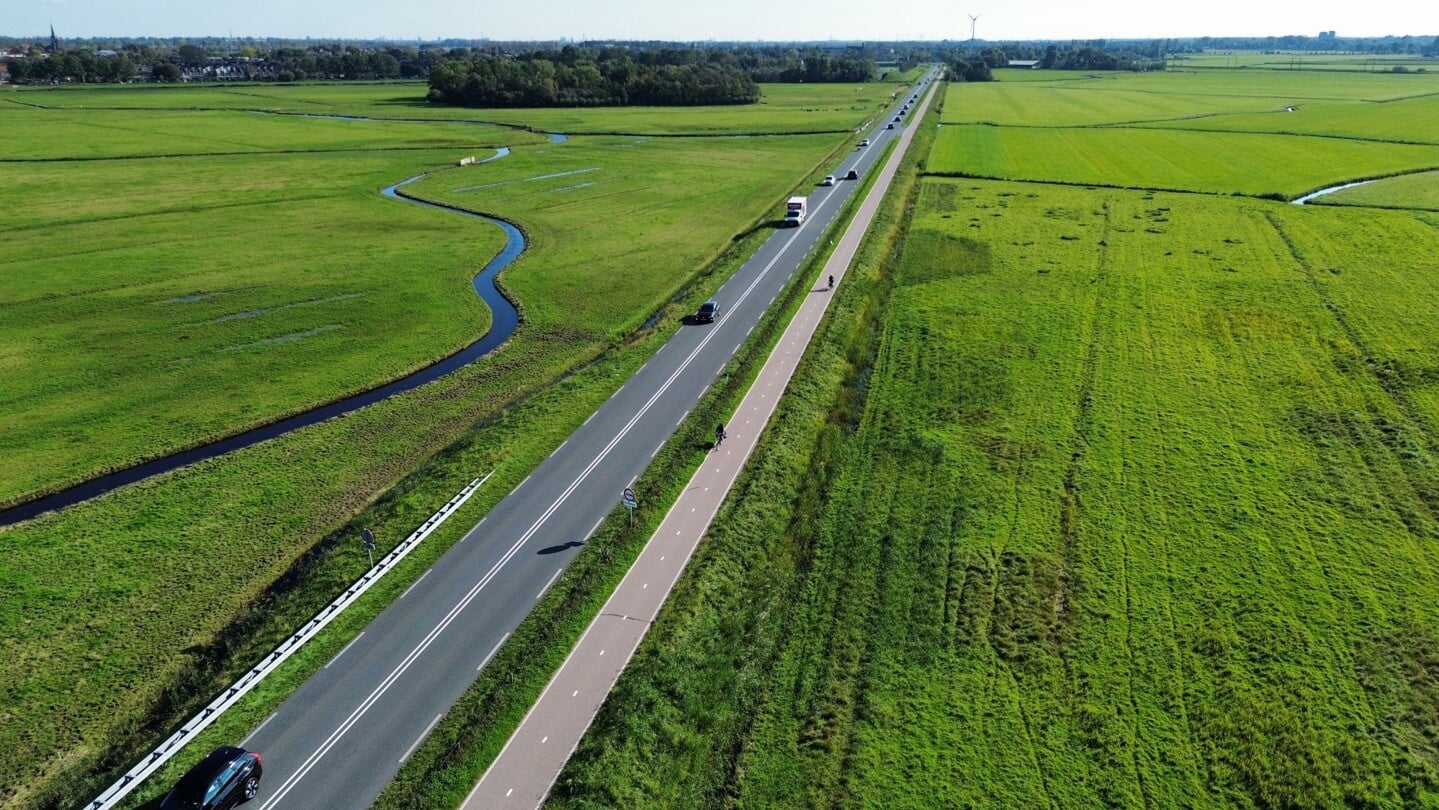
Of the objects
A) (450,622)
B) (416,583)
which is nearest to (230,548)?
(416,583)

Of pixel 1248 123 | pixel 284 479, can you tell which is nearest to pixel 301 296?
pixel 284 479

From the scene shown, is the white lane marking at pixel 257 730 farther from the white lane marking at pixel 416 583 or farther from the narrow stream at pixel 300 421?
the narrow stream at pixel 300 421

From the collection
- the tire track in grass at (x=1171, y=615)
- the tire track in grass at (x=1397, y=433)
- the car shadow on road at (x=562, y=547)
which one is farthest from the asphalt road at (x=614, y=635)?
the tire track in grass at (x=1397, y=433)

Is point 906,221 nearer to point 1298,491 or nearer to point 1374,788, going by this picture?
point 1298,491

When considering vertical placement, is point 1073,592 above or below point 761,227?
below

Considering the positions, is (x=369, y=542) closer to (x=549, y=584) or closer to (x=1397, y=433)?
(x=549, y=584)

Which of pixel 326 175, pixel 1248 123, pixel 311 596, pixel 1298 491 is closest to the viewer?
pixel 311 596
